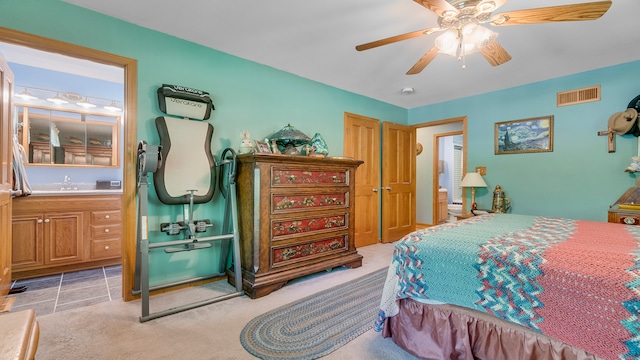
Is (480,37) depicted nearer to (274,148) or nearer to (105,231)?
(274,148)

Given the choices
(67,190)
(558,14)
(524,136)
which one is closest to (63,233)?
(67,190)

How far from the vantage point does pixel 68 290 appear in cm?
263

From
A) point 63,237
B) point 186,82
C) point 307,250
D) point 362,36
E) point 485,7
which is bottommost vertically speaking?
point 307,250

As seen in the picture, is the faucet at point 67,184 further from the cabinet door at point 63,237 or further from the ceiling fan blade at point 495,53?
the ceiling fan blade at point 495,53

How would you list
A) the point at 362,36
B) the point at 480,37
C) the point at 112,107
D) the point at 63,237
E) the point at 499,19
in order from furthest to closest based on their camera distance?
1. the point at 112,107
2. the point at 63,237
3. the point at 362,36
4. the point at 480,37
5. the point at 499,19

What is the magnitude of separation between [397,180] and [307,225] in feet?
7.96

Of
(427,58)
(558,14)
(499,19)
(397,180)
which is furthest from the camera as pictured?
(397,180)

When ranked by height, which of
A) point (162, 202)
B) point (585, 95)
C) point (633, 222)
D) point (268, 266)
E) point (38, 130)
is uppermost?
point (585, 95)

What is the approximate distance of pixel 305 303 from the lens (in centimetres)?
235

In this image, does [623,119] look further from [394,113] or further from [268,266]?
[268,266]

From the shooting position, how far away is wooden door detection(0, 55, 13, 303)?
2.17m

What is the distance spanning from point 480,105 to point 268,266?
13.2 ft

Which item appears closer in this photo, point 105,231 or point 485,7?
point 485,7

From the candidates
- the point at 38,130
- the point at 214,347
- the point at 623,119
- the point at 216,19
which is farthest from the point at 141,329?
the point at 623,119
